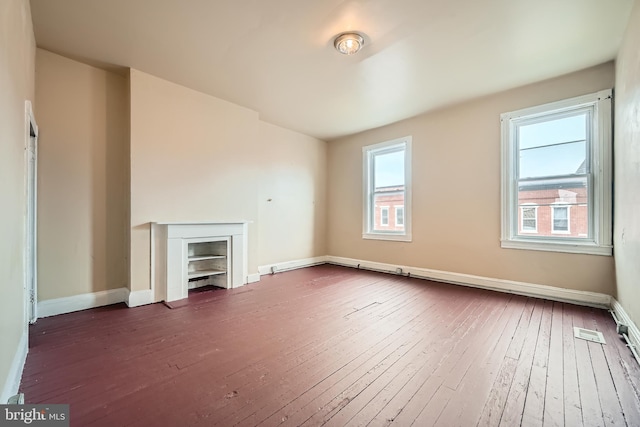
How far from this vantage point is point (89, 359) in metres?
1.99

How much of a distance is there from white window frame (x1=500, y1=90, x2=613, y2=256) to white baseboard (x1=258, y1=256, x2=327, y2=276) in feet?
11.1

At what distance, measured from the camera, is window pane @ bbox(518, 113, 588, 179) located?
320cm

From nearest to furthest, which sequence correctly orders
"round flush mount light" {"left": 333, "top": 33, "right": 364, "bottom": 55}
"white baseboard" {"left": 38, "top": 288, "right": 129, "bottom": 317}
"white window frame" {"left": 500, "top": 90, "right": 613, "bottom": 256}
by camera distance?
1. "round flush mount light" {"left": 333, "top": 33, "right": 364, "bottom": 55}
2. "white baseboard" {"left": 38, "top": 288, "right": 129, "bottom": 317}
3. "white window frame" {"left": 500, "top": 90, "right": 613, "bottom": 256}

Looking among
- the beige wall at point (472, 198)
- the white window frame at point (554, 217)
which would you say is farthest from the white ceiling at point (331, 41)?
the white window frame at point (554, 217)

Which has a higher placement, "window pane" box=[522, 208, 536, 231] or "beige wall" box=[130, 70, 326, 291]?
"beige wall" box=[130, 70, 326, 291]

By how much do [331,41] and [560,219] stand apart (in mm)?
3385

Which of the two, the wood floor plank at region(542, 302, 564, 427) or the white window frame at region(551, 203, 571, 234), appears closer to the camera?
the wood floor plank at region(542, 302, 564, 427)

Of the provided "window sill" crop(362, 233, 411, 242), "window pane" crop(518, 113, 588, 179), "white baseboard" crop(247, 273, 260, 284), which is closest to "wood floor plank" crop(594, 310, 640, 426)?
"window pane" crop(518, 113, 588, 179)

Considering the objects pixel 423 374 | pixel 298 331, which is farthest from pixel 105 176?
pixel 423 374

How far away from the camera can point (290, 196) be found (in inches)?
209

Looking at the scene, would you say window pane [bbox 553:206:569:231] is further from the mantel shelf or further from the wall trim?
the mantel shelf

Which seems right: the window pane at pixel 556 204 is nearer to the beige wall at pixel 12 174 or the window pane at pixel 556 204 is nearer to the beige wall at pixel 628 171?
the beige wall at pixel 628 171

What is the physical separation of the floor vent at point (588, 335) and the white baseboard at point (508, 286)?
878 millimetres

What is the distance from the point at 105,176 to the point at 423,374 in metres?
3.79
